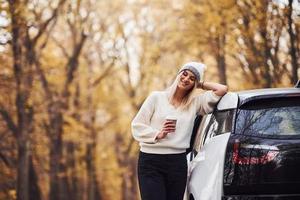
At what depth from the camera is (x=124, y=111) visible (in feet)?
111

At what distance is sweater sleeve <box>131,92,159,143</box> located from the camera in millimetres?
5516

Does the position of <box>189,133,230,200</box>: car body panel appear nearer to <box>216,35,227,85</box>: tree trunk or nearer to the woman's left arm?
the woman's left arm

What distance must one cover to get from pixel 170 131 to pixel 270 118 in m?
1.00

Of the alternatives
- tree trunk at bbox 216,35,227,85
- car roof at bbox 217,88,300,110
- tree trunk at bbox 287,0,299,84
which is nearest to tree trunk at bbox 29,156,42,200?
tree trunk at bbox 216,35,227,85

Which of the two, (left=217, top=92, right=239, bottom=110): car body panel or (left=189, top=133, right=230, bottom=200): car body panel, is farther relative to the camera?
(left=217, top=92, right=239, bottom=110): car body panel

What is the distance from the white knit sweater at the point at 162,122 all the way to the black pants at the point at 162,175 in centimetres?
6

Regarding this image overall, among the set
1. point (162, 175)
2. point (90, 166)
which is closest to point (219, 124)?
point (162, 175)

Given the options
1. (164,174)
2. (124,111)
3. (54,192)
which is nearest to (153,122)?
(164,174)

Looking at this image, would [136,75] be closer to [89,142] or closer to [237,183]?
[89,142]

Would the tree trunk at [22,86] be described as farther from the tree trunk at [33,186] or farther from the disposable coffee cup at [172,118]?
the disposable coffee cup at [172,118]

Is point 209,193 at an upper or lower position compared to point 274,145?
lower

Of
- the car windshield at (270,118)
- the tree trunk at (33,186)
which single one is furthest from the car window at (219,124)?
the tree trunk at (33,186)

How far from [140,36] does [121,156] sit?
8.47m

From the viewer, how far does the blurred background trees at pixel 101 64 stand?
45.7ft
